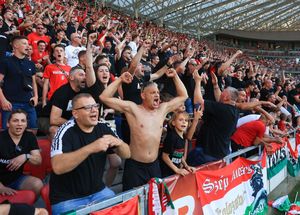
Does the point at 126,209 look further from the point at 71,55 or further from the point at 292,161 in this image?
the point at 292,161

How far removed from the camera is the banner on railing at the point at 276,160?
549 centimetres

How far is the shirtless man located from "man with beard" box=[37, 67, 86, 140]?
0.70 meters

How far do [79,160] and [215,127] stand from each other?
2741 millimetres

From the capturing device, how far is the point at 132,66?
391 cm

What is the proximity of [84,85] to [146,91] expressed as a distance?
1.03 m

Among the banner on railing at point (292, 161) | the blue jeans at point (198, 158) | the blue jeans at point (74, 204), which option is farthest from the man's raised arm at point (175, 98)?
the banner on railing at point (292, 161)

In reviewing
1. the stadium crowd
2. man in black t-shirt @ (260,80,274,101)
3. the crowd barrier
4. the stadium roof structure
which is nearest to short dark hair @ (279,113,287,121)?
man in black t-shirt @ (260,80,274,101)

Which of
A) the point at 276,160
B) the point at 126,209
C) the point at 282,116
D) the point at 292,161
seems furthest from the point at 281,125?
the point at 126,209

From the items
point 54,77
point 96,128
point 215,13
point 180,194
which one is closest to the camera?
point 96,128

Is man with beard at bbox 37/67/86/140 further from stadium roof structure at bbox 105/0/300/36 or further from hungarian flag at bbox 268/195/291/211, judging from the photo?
stadium roof structure at bbox 105/0/300/36

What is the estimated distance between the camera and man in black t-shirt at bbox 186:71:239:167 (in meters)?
4.05

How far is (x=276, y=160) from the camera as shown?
584 centimetres

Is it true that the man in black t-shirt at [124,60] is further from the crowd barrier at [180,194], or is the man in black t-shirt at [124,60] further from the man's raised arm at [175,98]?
the crowd barrier at [180,194]

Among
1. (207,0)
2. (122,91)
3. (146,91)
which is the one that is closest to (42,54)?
(122,91)
